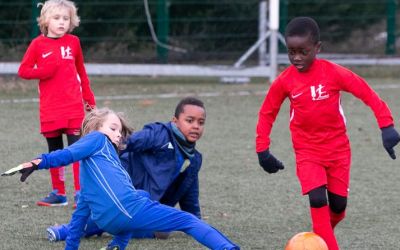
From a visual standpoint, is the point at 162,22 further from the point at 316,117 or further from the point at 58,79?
the point at 316,117

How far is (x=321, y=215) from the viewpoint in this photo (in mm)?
6016

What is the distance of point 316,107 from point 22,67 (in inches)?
107

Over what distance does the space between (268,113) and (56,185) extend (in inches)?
84.8

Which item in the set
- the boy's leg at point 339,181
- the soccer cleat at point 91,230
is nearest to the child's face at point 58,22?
the soccer cleat at point 91,230

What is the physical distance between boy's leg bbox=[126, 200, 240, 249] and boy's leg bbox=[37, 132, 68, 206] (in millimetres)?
2193

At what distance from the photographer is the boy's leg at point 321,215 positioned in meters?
5.98

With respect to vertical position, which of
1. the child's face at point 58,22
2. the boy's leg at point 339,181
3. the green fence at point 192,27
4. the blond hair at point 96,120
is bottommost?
the green fence at point 192,27

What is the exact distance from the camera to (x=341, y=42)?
18547mm

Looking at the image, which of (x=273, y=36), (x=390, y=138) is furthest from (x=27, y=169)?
(x=273, y=36)

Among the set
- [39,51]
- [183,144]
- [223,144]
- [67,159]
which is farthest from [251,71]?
[67,159]

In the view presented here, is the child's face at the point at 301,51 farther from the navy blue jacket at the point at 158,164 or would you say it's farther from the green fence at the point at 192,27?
the green fence at the point at 192,27

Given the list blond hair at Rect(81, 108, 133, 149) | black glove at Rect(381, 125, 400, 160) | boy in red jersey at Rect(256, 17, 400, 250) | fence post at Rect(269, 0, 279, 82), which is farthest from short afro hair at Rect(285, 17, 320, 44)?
fence post at Rect(269, 0, 279, 82)

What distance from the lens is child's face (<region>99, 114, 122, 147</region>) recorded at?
18.5ft

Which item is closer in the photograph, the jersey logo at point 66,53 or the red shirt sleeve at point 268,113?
the red shirt sleeve at point 268,113
